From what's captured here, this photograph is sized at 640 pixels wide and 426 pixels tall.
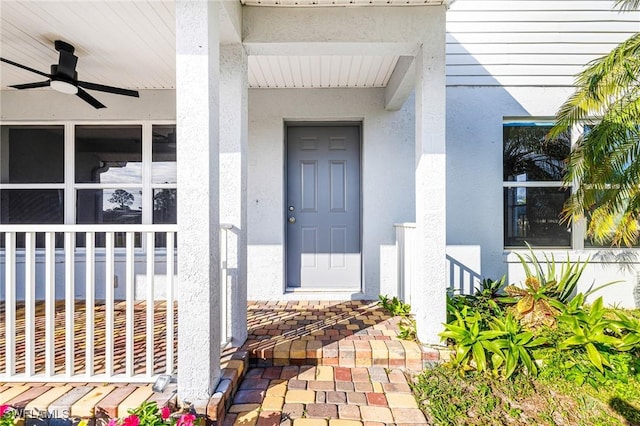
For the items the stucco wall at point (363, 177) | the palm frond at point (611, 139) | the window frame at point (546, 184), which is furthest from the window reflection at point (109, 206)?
the palm frond at point (611, 139)

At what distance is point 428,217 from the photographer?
8.41 ft

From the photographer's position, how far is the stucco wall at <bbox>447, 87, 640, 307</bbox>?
155 inches

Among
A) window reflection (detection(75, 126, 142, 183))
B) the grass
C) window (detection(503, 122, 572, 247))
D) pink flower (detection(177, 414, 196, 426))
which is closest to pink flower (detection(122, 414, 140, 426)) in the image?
pink flower (detection(177, 414, 196, 426))

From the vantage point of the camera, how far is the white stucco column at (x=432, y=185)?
253 centimetres

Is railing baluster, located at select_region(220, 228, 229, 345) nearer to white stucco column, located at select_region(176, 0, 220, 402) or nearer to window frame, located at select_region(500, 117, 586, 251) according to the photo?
white stucco column, located at select_region(176, 0, 220, 402)

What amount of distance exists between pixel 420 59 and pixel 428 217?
118cm

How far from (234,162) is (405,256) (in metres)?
1.82

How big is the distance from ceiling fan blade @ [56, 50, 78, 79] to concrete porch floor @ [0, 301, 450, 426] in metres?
2.25

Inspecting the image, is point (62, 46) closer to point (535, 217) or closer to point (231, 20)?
point (231, 20)

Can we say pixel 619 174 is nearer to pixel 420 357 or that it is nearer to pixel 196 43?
pixel 420 357

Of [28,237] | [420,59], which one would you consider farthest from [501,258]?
[28,237]

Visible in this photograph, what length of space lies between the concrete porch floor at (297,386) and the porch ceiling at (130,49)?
2.27 m

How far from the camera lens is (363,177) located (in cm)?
394

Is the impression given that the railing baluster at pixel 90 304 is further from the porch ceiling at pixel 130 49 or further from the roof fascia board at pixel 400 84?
the roof fascia board at pixel 400 84
